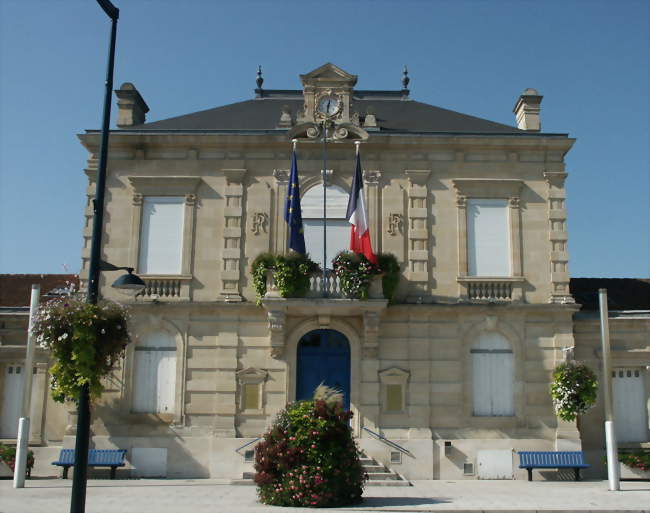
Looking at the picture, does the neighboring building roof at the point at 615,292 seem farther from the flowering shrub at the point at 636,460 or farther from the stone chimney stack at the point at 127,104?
the stone chimney stack at the point at 127,104

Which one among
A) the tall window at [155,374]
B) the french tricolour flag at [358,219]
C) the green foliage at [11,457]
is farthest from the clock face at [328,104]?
the green foliage at [11,457]

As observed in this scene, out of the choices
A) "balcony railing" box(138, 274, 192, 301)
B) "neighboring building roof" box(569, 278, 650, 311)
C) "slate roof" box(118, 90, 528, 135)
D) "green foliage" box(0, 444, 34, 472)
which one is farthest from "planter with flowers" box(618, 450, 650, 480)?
"green foliage" box(0, 444, 34, 472)

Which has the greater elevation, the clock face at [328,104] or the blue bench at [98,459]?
the clock face at [328,104]

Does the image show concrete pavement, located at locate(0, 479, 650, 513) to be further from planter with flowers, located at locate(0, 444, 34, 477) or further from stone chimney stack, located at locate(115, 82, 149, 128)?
stone chimney stack, located at locate(115, 82, 149, 128)

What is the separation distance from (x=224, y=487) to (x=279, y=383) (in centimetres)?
311

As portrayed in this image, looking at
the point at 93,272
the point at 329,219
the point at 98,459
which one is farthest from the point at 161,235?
the point at 93,272

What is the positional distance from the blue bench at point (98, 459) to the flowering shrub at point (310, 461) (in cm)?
574

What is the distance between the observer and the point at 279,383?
1830cm

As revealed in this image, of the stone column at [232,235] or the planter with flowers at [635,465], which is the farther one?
the stone column at [232,235]

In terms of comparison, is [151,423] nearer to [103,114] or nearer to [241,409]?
[241,409]

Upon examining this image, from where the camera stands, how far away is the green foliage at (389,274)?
18.1m

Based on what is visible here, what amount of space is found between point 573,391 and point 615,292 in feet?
17.4

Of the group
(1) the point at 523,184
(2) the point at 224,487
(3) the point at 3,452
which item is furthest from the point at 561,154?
(3) the point at 3,452

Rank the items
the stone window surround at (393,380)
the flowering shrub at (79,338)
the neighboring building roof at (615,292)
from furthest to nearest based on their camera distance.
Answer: the neighboring building roof at (615,292), the stone window surround at (393,380), the flowering shrub at (79,338)
